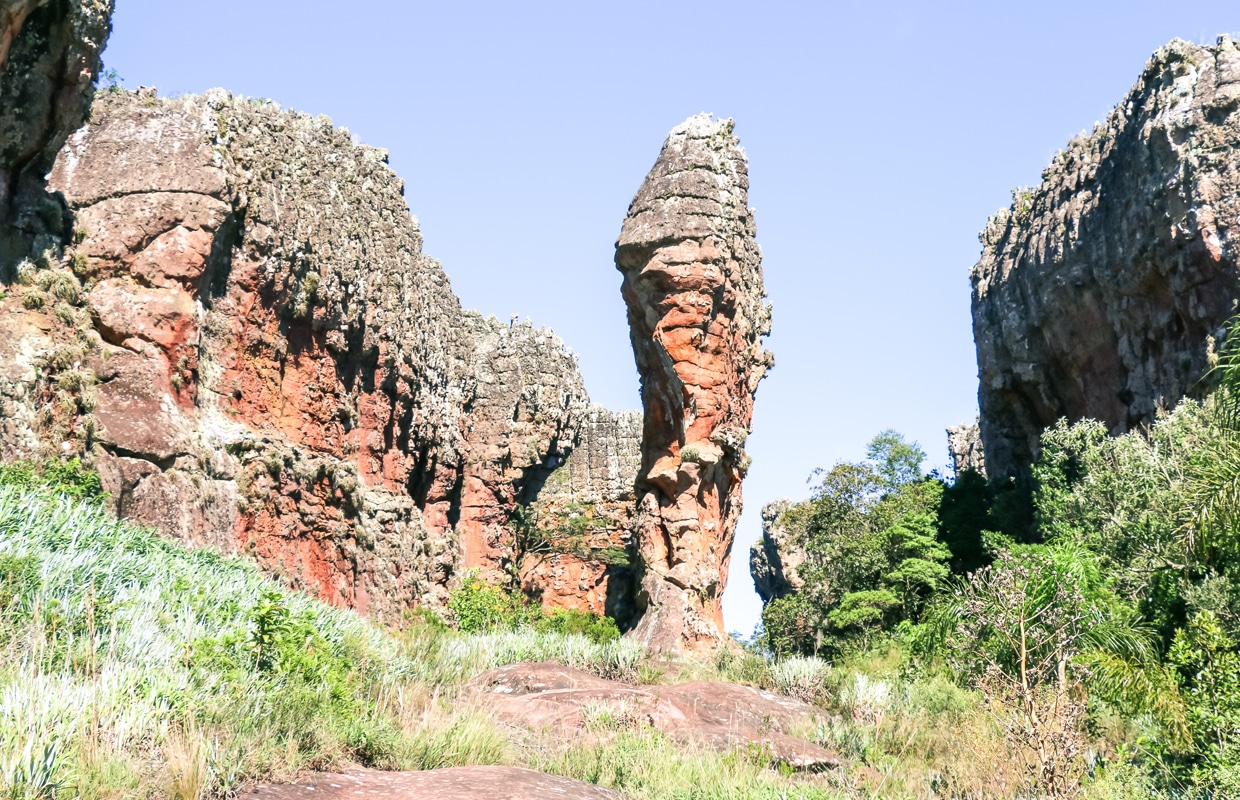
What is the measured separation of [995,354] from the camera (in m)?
42.6

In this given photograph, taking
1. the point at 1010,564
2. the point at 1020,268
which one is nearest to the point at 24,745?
the point at 1010,564

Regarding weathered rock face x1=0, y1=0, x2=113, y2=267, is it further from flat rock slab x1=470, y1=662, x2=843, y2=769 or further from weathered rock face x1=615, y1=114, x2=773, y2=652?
weathered rock face x1=615, y1=114, x2=773, y2=652

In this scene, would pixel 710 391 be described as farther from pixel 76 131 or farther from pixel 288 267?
pixel 76 131

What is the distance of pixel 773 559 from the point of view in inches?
2461

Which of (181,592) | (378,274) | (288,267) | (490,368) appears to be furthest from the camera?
(490,368)

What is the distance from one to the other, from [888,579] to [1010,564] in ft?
55.4

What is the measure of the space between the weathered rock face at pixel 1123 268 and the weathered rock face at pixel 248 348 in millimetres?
19962

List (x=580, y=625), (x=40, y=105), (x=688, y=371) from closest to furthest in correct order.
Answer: (x=40, y=105) → (x=688, y=371) → (x=580, y=625)

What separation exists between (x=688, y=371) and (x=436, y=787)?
19264mm

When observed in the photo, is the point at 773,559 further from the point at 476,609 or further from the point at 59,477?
the point at 59,477

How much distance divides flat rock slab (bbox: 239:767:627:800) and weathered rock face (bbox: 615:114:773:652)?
16812 mm

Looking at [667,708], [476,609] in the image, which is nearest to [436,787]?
[667,708]

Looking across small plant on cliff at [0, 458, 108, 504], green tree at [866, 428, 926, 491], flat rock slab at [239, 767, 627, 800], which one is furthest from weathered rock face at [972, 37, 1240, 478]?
small plant on cliff at [0, 458, 108, 504]

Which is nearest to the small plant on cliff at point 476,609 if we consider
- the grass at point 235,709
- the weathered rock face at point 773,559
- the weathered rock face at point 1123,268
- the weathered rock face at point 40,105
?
the grass at point 235,709
